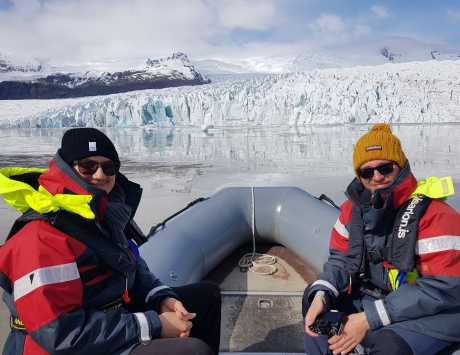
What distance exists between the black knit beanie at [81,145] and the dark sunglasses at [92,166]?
2 cm

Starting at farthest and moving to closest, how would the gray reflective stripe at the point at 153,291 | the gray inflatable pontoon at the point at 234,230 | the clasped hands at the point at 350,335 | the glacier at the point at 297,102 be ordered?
1. the glacier at the point at 297,102
2. the gray inflatable pontoon at the point at 234,230
3. the gray reflective stripe at the point at 153,291
4. the clasped hands at the point at 350,335

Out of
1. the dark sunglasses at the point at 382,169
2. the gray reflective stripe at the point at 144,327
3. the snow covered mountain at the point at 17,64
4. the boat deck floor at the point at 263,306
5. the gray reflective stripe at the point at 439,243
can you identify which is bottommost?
the boat deck floor at the point at 263,306

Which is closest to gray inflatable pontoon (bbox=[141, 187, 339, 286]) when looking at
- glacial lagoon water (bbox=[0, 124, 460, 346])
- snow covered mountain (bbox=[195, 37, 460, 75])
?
glacial lagoon water (bbox=[0, 124, 460, 346])

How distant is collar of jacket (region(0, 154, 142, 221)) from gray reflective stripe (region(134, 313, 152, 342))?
10.2 inches

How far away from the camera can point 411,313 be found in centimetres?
99

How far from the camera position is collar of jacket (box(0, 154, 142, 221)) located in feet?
2.76

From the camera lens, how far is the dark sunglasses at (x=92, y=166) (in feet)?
3.16

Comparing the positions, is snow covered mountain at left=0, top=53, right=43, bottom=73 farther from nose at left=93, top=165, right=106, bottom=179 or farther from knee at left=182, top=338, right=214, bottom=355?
knee at left=182, top=338, right=214, bottom=355

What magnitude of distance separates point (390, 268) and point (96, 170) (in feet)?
2.81

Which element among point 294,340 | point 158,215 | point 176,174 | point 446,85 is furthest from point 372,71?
point 294,340

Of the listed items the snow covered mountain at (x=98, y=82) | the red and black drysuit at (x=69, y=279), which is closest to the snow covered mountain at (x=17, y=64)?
the snow covered mountain at (x=98, y=82)

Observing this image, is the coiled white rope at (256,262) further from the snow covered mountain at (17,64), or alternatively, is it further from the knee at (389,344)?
the snow covered mountain at (17,64)

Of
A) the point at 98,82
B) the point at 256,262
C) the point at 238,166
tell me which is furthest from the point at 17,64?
the point at 256,262

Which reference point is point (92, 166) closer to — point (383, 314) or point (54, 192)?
point (54, 192)
